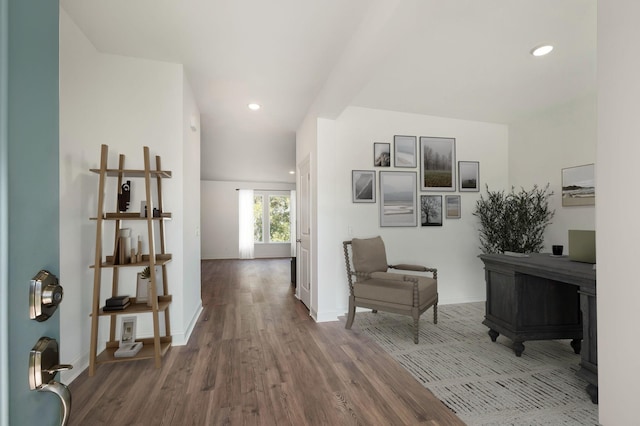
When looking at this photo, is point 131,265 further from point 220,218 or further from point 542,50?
point 220,218

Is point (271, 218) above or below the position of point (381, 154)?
below

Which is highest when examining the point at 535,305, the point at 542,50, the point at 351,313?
the point at 542,50

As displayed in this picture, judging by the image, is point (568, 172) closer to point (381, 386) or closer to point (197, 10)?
point (381, 386)

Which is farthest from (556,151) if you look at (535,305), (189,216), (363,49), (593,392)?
(189,216)

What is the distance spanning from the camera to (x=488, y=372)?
233 centimetres

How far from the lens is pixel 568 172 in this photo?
11.9ft

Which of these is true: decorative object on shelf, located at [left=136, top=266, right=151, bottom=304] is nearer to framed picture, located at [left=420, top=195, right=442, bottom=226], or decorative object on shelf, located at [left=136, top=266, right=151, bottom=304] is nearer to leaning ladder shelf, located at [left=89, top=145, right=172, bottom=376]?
leaning ladder shelf, located at [left=89, top=145, right=172, bottom=376]

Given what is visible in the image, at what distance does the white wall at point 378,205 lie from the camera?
3691mm

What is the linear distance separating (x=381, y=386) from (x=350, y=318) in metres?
1.16

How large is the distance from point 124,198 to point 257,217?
6902 mm

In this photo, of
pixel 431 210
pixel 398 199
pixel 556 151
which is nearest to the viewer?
pixel 556 151

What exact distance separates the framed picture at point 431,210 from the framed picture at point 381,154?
0.69 meters

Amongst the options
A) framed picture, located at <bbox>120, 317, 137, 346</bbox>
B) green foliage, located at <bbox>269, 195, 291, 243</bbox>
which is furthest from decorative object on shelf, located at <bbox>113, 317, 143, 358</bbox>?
green foliage, located at <bbox>269, 195, 291, 243</bbox>

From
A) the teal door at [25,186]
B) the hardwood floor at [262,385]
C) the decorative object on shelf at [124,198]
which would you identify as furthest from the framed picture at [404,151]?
the teal door at [25,186]
